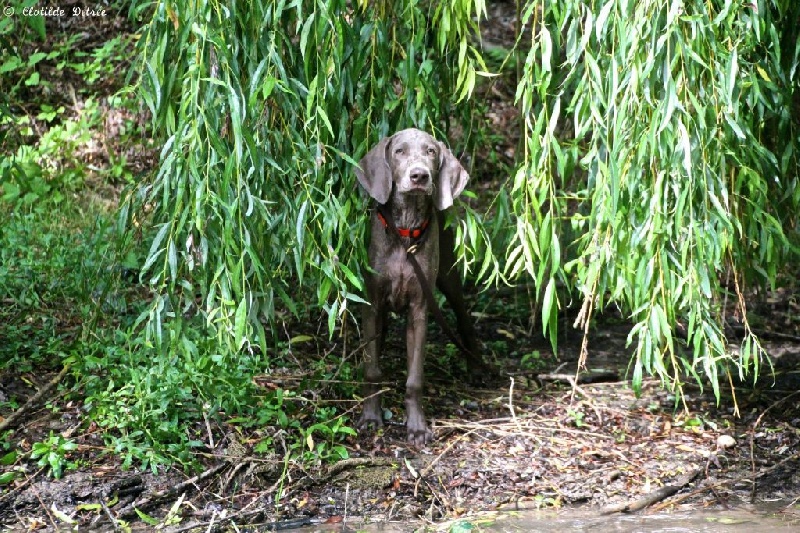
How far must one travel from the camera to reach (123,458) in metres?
5.11

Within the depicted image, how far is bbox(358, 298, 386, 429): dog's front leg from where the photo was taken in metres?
5.80

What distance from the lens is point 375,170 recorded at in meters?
5.60

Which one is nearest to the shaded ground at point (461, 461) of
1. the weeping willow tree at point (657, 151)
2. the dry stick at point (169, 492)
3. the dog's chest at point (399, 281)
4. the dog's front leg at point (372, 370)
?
the dry stick at point (169, 492)

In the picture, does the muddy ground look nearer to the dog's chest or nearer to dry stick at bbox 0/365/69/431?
dry stick at bbox 0/365/69/431

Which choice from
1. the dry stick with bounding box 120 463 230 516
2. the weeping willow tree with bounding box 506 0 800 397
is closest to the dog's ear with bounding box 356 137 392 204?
the weeping willow tree with bounding box 506 0 800 397

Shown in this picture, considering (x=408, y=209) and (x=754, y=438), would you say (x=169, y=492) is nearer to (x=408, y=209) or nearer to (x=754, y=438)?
(x=408, y=209)

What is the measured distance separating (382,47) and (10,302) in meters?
2.97

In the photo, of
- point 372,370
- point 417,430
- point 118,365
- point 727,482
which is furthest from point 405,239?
point 727,482

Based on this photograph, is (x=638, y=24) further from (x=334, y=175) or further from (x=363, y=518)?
(x=363, y=518)

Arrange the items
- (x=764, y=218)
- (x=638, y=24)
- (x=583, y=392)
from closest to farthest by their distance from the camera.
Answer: (x=638, y=24) < (x=764, y=218) < (x=583, y=392)

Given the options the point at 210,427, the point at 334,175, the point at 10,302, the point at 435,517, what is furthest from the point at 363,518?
the point at 10,302

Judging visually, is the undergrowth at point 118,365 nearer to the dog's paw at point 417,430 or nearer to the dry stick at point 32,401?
the dry stick at point 32,401

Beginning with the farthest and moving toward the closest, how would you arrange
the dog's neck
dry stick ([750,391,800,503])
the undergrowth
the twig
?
the dog's neck → dry stick ([750,391,800,503]) → the twig → the undergrowth

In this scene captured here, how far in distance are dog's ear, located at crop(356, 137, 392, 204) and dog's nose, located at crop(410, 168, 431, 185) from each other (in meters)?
0.14
